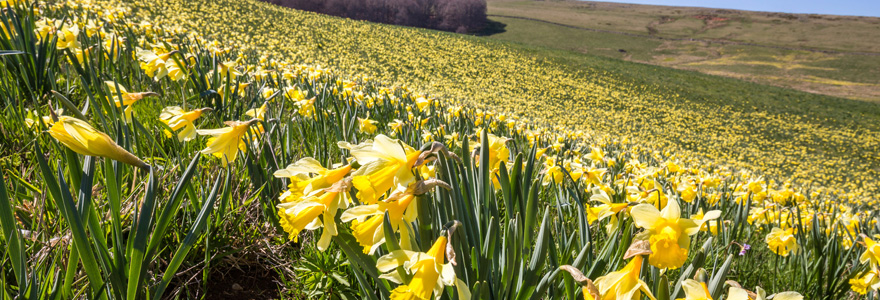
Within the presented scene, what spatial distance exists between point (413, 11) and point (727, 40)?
1681 inches

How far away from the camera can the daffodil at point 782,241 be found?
5.97ft

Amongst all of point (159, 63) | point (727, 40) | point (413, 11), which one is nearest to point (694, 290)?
point (159, 63)

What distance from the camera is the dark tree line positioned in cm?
4163

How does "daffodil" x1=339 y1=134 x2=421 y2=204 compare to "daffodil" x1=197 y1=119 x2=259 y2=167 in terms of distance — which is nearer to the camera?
"daffodil" x1=339 y1=134 x2=421 y2=204

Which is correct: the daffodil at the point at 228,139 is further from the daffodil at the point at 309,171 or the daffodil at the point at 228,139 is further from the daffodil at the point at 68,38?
the daffodil at the point at 68,38

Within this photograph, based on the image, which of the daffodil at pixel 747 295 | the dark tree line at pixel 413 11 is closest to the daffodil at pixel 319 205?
the daffodil at pixel 747 295

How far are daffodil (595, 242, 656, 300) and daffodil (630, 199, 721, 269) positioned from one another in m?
0.09

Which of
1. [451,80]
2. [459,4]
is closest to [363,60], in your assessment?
[451,80]

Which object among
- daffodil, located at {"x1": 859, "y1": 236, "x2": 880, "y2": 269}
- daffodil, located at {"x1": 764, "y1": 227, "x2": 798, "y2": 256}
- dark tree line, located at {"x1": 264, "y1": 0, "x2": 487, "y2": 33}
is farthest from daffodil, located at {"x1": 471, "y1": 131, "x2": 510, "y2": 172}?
dark tree line, located at {"x1": 264, "y1": 0, "x2": 487, "y2": 33}

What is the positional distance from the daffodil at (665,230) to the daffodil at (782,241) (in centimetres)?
124

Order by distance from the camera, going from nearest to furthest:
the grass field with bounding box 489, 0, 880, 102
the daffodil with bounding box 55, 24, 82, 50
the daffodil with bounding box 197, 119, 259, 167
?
the daffodil with bounding box 197, 119, 259, 167 → the daffodil with bounding box 55, 24, 82, 50 → the grass field with bounding box 489, 0, 880, 102

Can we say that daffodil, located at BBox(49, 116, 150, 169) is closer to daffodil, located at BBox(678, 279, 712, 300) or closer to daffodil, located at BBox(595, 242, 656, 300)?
daffodil, located at BBox(595, 242, 656, 300)

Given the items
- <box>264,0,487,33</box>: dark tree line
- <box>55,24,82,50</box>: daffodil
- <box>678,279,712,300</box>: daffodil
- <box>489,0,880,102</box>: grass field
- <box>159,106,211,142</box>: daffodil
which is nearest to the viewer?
<box>678,279,712,300</box>: daffodil

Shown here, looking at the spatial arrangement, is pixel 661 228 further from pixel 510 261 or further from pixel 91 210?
pixel 91 210
